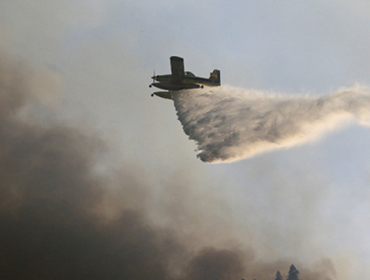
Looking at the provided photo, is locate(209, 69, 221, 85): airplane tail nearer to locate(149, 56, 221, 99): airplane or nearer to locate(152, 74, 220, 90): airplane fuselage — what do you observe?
locate(149, 56, 221, 99): airplane

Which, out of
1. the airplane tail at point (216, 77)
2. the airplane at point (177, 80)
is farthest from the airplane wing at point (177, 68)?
the airplane tail at point (216, 77)

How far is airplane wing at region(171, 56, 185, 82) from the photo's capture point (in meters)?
49.2

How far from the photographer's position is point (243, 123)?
151 ft

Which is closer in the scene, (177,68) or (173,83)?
(177,68)

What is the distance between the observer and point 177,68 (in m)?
49.7

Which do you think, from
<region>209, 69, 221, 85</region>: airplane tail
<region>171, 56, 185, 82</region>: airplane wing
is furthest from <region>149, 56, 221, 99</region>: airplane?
<region>209, 69, 221, 85</region>: airplane tail

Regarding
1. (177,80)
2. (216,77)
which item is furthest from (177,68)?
(216,77)

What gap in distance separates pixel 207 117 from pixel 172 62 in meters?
9.32

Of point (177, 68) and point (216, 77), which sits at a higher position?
point (216, 77)

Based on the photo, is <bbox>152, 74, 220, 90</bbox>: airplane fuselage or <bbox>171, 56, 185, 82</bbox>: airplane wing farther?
<bbox>152, 74, 220, 90</bbox>: airplane fuselage

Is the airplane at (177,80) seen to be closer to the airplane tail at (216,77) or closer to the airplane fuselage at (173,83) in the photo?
the airplane fuselage at (173,83)

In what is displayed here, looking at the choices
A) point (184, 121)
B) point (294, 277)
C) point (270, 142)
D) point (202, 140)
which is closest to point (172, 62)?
point (184, 121)

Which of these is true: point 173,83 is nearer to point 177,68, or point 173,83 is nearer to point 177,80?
point 177,80

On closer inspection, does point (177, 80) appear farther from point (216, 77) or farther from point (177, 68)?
point (216, 77)
